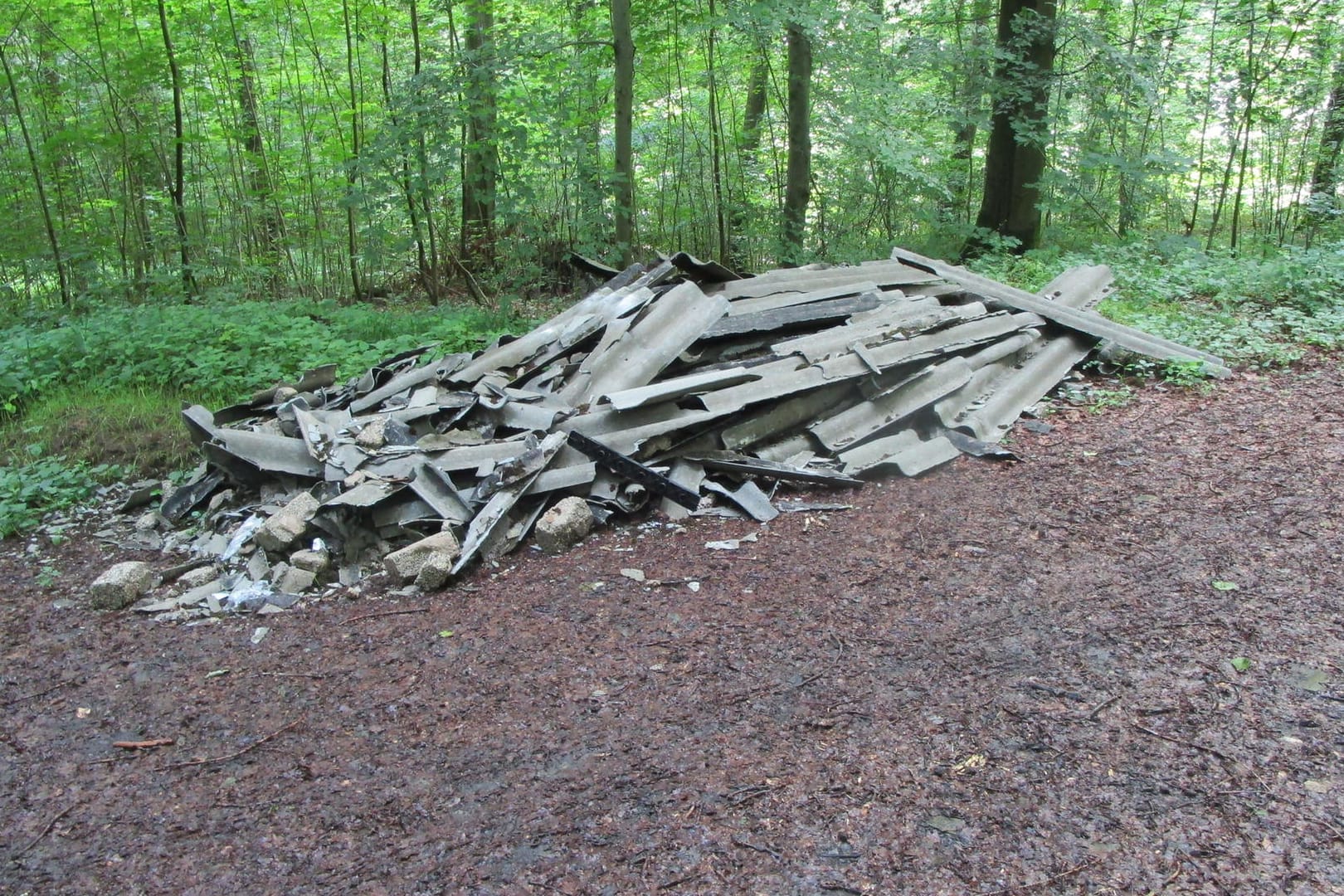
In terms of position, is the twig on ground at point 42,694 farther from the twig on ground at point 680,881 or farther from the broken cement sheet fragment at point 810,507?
the broken cement sheet fragment at point 810,507

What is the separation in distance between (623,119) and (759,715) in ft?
25.0

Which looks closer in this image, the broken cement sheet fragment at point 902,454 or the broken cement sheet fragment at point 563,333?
the broken cement sheet fragment at point 902,454

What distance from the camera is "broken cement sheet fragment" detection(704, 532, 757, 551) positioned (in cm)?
441

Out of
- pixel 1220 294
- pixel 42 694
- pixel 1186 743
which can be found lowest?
pixel 42 694

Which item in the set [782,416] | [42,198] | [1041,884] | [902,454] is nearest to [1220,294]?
[902,454]

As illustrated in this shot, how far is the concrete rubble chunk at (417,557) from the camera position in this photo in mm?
4281

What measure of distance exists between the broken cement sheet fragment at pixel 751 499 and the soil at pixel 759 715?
0.17 meters

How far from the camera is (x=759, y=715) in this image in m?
2.99

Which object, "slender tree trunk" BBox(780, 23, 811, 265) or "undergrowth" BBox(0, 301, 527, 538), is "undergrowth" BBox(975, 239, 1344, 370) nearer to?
"slender tree trunk" BBox(780, 23, 811, 265)

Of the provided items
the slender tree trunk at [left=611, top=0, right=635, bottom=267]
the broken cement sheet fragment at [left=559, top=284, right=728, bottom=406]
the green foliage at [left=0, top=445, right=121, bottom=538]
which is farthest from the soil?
the slender tree trunk at [left=611, top=0, right=635, bottom=267]

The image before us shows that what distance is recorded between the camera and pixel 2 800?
2.85m

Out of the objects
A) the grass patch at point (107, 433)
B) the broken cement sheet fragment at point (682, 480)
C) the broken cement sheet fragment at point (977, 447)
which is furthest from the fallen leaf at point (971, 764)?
the grass patch at point (107, 433)

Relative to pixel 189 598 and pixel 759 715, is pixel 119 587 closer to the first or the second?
pixel 189 598

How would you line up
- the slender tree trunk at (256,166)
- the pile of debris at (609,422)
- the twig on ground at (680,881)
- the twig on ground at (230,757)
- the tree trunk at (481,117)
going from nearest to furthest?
the twig on ground at (680,881) < the twig on ground at (230,757) < the pile of debris at (609,422) < the tree trunk at (481,117) < the slender tree trunk at (256,166)
